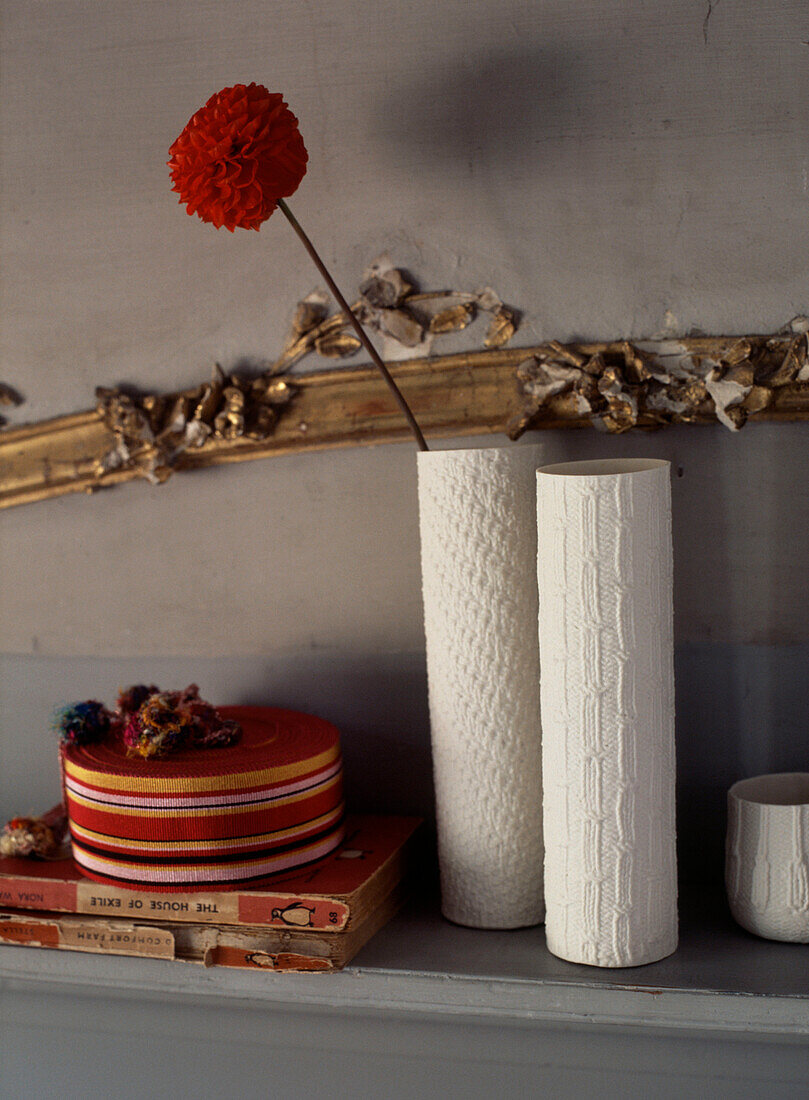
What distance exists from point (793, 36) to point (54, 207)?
53cm

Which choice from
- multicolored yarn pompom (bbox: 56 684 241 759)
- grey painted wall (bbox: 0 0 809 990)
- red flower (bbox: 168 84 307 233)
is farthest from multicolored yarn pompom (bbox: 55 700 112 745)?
red flower (bbox: 168 84 307 233)

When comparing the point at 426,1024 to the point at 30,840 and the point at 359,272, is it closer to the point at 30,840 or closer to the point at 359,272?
the point at 30,840

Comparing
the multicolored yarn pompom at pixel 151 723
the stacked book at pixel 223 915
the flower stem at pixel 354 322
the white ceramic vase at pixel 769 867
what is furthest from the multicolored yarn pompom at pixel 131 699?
the white ceramic vase at pixel 769 867

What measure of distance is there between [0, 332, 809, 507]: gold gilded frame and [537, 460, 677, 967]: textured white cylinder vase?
9 cm

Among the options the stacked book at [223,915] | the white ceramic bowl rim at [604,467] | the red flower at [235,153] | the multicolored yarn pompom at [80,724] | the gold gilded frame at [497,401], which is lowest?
the stacked book at [223,915]

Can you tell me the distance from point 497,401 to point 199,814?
0.33 m

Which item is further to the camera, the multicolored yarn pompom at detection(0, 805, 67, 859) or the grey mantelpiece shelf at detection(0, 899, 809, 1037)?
the multicolored yarn pompom at detection(0, 805, 67, 859)

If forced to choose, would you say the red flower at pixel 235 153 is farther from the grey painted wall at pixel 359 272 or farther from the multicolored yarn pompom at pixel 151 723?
the multicolored yarn pompom at pixel 151 723

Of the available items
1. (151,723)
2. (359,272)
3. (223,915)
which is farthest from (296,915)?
(359,272)

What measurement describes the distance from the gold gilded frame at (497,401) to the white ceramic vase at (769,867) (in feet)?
0.79

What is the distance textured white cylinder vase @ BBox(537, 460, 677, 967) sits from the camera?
1.81 feet

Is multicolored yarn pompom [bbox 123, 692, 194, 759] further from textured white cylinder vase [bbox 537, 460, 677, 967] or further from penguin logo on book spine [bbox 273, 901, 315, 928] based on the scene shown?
textured white cylinder vase [bbox 537, 460, 677, 967]

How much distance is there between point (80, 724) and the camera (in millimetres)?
669

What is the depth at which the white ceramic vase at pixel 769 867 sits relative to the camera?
580 mm
